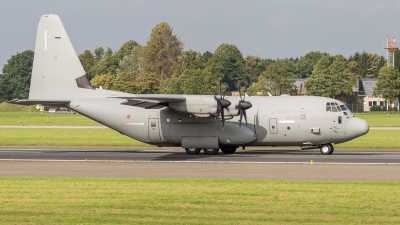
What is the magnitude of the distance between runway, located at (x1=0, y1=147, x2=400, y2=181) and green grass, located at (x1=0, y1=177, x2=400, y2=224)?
2.27 meters

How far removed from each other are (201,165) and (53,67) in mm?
12605

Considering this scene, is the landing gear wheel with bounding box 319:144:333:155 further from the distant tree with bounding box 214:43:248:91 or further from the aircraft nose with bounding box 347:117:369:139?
the distant tree with bounding box 214:43:248:91

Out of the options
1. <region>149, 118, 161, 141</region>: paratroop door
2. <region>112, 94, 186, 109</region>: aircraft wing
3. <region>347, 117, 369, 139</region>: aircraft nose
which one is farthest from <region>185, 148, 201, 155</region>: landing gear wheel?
<region>347, 117, 369, 139</region>: aircraft nose

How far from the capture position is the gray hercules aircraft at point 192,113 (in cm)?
3072

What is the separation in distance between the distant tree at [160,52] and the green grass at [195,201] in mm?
92905

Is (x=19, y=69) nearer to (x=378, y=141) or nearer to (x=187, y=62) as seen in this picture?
(x=187, y=62)

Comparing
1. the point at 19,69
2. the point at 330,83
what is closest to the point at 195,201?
the point at 330,83

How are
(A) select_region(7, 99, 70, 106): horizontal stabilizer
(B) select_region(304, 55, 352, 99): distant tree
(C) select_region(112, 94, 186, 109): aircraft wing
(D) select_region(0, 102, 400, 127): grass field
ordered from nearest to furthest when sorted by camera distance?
(C) select_region(112, 94, 186, 109): aircraft wing
(A) select_region(7, 99, 70, 106): horizontal stabilizer
(D) select_region(0, 102, 400, 127): grass field
(B) select_region(304, 55, 352, 99): distant tree

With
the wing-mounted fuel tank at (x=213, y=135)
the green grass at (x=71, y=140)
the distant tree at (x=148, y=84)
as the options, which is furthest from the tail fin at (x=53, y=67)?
the distant tree at (x=148, y=84)

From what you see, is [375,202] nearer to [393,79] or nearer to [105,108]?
[105,108]

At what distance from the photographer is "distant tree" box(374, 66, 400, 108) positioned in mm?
106125

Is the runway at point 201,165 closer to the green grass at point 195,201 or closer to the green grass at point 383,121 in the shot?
the green grass at point 195,201

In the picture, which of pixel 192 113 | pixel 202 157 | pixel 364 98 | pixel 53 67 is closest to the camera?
pixel 192 113

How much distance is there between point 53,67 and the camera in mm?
34312
